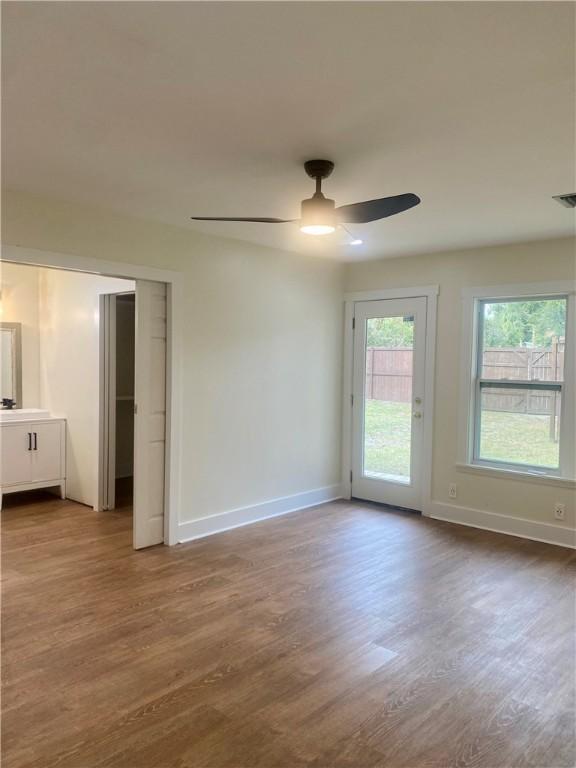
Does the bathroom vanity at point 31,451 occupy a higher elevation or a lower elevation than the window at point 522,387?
lower

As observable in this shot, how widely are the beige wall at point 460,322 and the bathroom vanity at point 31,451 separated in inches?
141

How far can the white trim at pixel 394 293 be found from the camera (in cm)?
505

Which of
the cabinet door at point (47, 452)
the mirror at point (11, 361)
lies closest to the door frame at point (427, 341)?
the cabinet door at point (47, 452)

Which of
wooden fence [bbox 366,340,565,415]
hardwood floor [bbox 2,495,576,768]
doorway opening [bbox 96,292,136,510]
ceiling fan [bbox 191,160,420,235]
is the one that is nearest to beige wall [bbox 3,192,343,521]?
wooden fence [bbox 366,340,565,415]

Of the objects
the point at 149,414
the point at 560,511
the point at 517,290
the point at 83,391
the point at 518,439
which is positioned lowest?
the point at 560,511

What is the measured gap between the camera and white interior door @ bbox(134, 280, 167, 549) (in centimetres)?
408

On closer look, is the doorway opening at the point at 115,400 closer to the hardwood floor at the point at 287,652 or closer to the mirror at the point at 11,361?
the hardwood floor at the point at 287,652

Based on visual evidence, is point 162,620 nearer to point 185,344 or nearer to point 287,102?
point 185,344

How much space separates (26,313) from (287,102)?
180 inches

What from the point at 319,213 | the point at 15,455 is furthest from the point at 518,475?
the point at 15,455

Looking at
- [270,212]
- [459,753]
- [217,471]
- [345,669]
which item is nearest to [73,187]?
[270,212]

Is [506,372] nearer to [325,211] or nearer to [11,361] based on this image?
[325,211]

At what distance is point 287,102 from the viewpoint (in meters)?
2.13

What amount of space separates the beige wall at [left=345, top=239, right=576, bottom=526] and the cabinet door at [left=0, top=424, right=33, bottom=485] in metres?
3.78
